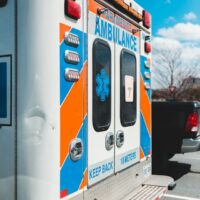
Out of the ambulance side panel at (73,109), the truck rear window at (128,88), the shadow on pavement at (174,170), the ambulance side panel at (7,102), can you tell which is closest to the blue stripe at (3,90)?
the ambulance side panel at (7,102)

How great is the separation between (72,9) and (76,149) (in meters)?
1.07

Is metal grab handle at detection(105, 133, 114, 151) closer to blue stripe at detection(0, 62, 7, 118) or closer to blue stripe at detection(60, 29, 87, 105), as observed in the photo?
blue stripe at detection(60, 29, 87, 105)

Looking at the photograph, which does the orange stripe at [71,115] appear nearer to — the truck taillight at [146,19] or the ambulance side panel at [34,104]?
the ambulance side panel at [34,104]

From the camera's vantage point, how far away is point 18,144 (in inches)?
98.7

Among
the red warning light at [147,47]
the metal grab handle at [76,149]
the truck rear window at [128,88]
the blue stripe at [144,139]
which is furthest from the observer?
the red warning light at [147,47]

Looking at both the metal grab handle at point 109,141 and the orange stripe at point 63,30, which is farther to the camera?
the metal grab handle at point 109,141

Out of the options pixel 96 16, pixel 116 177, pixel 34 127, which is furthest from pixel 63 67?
pixel 116 177

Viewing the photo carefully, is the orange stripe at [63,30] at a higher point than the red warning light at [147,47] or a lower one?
lower

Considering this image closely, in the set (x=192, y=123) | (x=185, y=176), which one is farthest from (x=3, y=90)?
(x=185, y=176)

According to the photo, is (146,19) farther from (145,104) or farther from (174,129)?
(174,129)

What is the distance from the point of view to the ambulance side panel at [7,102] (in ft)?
8.32

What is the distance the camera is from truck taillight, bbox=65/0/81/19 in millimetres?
2748

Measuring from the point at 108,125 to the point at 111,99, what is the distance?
25 cm

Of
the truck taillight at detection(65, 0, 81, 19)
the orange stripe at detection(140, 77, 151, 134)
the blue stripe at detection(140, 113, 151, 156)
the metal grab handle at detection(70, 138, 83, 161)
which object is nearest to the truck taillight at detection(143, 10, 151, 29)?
the orange stripe at detection(140, 77, 151, 134)
